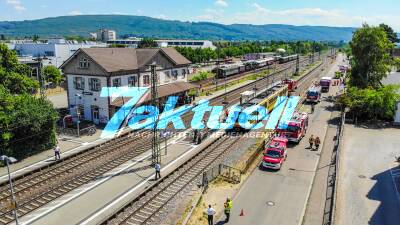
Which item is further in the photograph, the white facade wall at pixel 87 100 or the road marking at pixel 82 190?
the white facade wall at pixel 87 100

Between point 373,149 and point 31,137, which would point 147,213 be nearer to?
point 31,137

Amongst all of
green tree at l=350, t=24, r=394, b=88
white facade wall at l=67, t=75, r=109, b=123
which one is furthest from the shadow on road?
white facade wall at l=67, t=75, r=109, b=123

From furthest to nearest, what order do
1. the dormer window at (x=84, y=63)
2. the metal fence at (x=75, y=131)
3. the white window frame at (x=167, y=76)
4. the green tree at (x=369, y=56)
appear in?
the white window frame at (x=167, y=76) < the green tree at (x=369, y=56) < the dormer window at (x=84, y=63) < the metal fence at (x=75, y=131)

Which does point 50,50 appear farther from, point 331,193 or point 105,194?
point 331,193

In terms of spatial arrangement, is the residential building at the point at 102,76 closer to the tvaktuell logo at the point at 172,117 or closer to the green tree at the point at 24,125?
the tvaktuell logo at the point at 172,117

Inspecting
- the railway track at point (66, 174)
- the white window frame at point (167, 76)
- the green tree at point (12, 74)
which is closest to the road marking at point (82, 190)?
the railway track at point (66, 174)

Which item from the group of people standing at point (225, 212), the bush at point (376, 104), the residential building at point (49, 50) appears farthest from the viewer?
the residential building at point (49, 50)

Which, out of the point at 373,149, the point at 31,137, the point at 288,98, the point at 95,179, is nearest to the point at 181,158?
the point at 95,179
